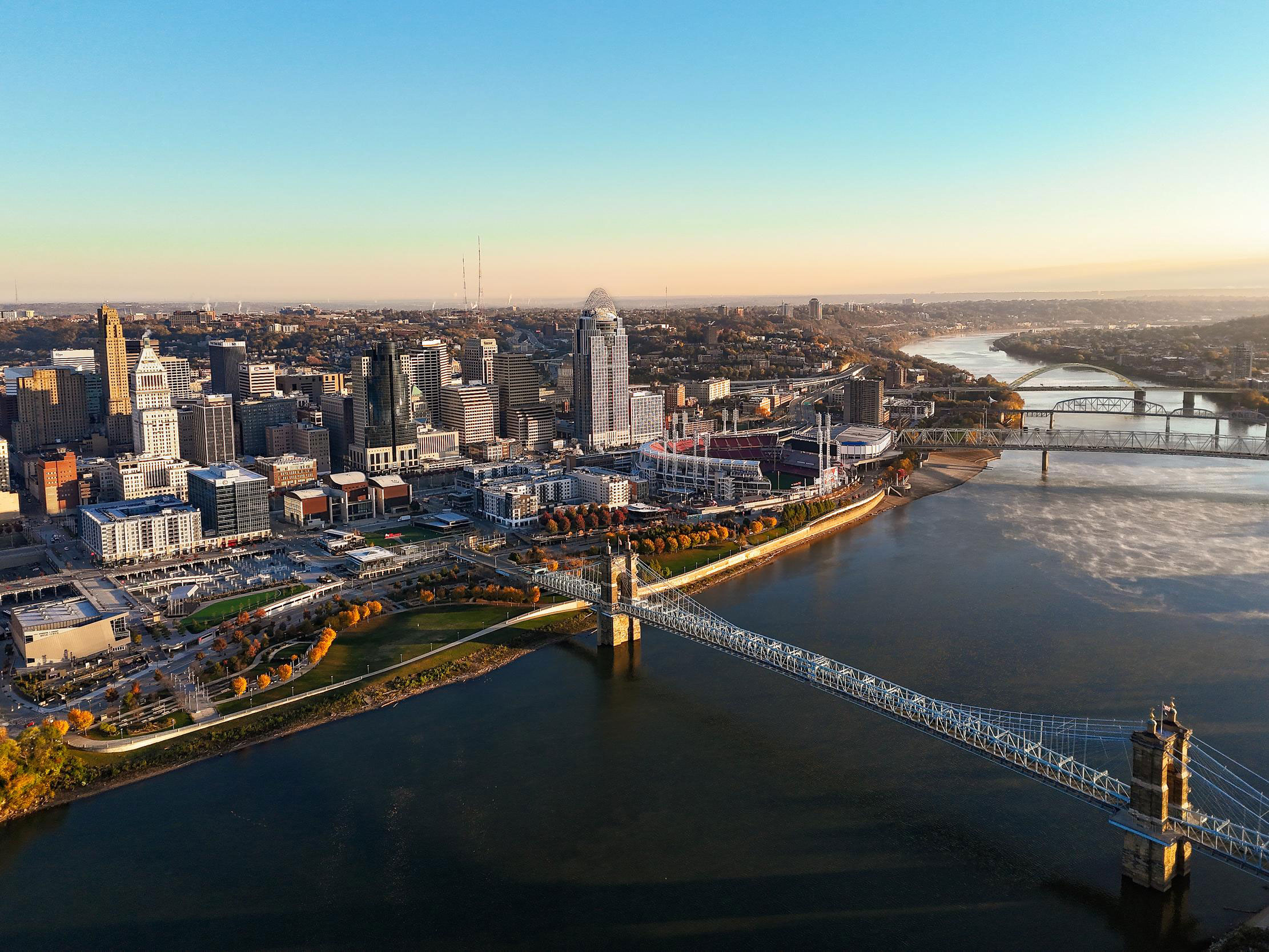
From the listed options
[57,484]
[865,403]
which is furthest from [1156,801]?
[865,403]

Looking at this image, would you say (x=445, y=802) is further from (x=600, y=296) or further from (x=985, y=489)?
(x=600, y=296)

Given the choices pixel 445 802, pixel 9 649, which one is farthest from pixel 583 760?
pixel 9 649

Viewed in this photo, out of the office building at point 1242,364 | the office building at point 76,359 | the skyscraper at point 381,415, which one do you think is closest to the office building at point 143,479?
the skyscraper at point 381,415

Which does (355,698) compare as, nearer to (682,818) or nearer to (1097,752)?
(682,818)

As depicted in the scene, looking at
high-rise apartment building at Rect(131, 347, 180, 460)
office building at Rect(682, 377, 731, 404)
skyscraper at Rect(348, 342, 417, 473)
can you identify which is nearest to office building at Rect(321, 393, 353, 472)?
skyscraper at Rect(348, 342, 417, 473)

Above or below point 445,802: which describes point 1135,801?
above

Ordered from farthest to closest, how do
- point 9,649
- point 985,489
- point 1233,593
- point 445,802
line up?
point 985,489 < point 1233,593 < point 9,649 < point 445,802
